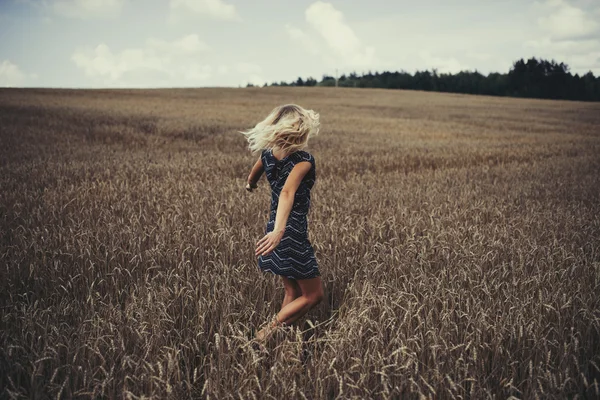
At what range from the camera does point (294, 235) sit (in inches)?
102

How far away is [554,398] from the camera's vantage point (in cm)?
188

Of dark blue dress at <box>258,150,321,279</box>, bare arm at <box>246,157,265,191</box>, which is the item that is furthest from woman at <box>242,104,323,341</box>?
bare arm at <box>246,157,265,191</box>

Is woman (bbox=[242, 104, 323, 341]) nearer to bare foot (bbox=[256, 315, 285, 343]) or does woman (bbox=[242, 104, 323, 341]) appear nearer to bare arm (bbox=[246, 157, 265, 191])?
bare foot (bbox=[256, 315, 285, 343])

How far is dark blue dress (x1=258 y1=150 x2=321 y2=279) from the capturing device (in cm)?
257

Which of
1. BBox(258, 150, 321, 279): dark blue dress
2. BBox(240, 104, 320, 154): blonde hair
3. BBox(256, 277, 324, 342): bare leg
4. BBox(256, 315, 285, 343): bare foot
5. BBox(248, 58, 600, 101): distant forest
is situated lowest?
BBox(256, 315, 285, 343): bare foot

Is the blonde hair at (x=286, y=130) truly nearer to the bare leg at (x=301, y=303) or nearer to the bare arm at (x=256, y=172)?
the bare arm at (x=256, y=172)

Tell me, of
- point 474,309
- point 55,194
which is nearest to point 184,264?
point 474,309

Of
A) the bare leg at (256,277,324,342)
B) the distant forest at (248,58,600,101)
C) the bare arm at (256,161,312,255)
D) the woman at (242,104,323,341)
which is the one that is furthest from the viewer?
the distant forest at (248,58,600,101)

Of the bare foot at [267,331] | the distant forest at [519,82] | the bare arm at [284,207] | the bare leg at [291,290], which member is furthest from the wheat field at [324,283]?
the distant forest at [519,82]

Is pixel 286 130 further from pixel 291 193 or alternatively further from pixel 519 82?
pixel 519 82

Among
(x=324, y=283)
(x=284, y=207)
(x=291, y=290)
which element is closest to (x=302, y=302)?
(x=291, y=290)

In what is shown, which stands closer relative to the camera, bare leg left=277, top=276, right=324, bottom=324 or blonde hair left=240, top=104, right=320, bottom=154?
blonde hair left=240, top=104, right=320, bottom=154

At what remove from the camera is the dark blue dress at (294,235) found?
2572 millimetres

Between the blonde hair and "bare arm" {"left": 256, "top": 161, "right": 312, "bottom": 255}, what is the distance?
145 mm
